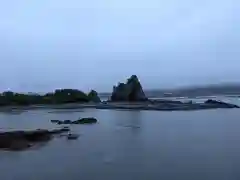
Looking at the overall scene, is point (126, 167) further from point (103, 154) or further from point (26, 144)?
point (26, 144)

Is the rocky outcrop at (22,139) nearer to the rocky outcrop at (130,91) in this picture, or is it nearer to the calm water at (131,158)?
the calm water at (131,158)

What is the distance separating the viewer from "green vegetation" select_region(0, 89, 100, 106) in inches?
3153

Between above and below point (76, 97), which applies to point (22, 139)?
below

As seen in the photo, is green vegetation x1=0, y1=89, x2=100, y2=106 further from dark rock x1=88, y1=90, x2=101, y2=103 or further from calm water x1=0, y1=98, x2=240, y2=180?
calm water x1=0, y1=98, x2=240, y2=180

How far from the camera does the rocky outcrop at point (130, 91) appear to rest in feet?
268

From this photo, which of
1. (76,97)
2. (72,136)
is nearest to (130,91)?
(76,97)

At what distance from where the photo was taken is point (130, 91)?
81688mm

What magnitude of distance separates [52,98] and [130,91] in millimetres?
15458

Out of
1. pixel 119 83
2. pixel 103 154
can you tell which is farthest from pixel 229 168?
pixel 119 83

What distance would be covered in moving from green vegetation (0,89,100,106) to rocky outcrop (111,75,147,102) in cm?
474

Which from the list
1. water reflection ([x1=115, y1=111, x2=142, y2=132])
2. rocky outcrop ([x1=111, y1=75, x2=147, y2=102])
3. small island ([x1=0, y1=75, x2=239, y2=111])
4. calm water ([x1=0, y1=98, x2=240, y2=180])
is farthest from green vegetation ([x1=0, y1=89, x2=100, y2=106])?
calm water ([x1=0, y1=98, x2=240, y2=180])

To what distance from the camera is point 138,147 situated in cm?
2350

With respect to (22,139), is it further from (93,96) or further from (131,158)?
(93,96)

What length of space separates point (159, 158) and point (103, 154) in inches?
116
